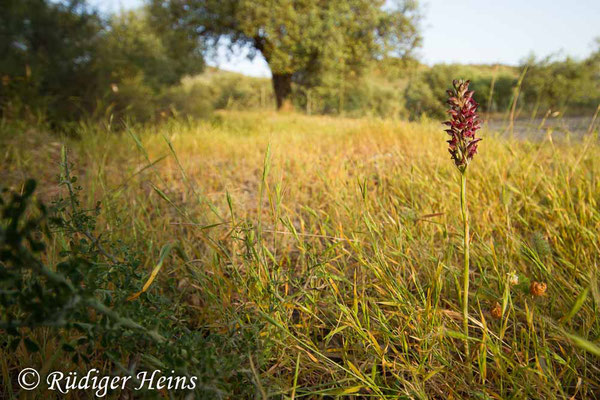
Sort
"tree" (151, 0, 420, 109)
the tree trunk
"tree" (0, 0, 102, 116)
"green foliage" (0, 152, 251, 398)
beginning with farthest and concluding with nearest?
the tree trunk
"tree" (151, 0, 420, 109)
"tree" (0, 0, 102, 116)
"green foliage" (0, 152, 251, 398)

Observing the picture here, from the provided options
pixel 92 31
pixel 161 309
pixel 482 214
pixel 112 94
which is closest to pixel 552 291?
pixel 482 214

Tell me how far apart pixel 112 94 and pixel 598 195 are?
263 inches

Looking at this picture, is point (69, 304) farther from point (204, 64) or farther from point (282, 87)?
point (204, 64)

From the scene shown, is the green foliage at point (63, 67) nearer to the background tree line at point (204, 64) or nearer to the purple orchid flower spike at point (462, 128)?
the background tree line at point (204, 64)

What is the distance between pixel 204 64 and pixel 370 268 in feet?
50.2

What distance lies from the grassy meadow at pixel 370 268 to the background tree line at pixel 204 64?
5.75ft

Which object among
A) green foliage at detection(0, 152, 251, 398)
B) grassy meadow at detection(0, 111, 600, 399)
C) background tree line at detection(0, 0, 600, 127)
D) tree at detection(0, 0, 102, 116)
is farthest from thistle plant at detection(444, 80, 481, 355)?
tree at detection(0, 0, 102, 116)

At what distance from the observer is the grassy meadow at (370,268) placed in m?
0.88

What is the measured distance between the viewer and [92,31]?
5781 mm

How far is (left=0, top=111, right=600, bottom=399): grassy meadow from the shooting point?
88 cm

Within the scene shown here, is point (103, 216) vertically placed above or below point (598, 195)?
below

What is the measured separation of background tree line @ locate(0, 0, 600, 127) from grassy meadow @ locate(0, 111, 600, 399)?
1.75 m

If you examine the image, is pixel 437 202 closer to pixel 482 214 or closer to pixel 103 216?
pixel 482 214

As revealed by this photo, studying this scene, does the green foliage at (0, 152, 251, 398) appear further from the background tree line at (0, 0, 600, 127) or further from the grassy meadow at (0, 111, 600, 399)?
the background tree line at (0, 0, 600, 127)
